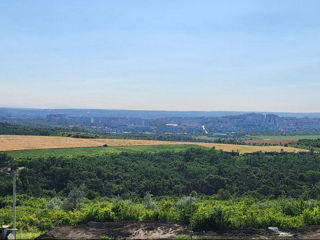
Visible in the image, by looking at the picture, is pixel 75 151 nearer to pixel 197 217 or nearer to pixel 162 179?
pixel 162 179

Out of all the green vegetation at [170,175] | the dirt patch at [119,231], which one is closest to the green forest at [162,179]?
the green vegetation at [170,175]

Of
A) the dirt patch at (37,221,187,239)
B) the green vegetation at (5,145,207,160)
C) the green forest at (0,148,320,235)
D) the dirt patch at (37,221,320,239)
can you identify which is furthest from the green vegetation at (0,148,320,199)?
the dirt patch at (37,221,187,239)

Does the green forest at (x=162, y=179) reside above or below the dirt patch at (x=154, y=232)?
below

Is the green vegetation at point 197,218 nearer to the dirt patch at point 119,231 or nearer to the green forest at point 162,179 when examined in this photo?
the dirt patch at point 119,231


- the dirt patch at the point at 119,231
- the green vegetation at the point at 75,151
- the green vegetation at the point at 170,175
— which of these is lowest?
the green vegetation at the point at 170,175

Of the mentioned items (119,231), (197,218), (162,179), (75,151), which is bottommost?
(162,179)

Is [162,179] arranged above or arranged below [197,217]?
below

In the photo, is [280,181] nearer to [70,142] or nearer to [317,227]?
[317,227]

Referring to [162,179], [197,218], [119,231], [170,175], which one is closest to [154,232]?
[119,231]

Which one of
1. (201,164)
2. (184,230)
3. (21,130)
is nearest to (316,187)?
(201,164)
